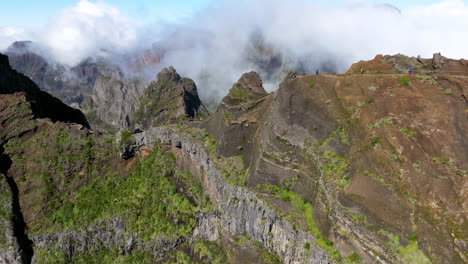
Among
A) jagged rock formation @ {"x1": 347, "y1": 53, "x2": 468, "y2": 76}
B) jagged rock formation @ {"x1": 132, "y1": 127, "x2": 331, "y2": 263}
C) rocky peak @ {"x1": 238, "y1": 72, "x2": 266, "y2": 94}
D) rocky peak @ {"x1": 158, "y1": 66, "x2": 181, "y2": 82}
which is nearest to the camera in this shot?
jagged rock formation @ {"x1": 132, "y1": 127, "x2": 331, "y2": 263}

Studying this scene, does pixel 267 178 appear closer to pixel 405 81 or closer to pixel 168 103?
pixel 405 81

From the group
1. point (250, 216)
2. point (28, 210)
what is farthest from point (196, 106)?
point (250, 216)

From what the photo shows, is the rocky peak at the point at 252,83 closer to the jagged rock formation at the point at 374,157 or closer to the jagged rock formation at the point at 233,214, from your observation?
the jagged rock formation at the point at 374,157

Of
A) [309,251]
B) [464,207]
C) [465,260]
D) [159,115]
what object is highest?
[159,115]

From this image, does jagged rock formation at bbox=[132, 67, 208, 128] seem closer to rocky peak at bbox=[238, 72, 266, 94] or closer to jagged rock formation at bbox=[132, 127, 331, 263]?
rocky peak at bbox=[238, 72, 266, 94]

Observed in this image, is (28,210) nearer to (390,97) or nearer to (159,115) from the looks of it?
(390,97)

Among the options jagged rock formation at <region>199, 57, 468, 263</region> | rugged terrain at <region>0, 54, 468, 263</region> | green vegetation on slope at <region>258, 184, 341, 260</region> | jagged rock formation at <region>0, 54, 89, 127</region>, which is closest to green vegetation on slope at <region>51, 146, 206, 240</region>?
rugged terrain at <region>0, 54, 468, 263</region>
